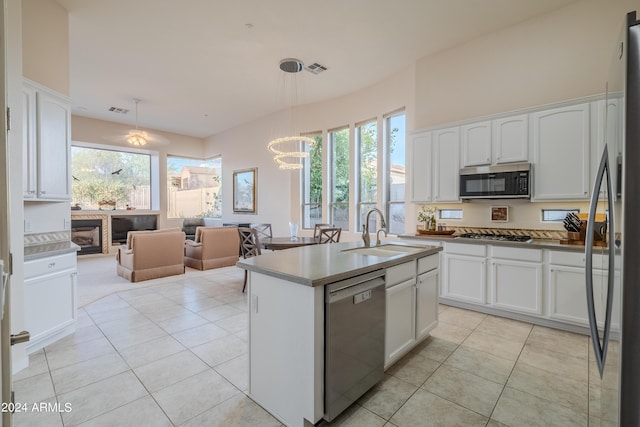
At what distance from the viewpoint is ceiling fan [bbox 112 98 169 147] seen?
6.74 meters

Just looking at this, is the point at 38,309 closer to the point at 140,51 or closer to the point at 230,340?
the point at 230,340

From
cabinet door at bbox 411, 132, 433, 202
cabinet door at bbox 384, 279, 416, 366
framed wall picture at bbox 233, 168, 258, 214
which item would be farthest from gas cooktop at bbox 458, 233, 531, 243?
framed wall picture at bbox 233, 168, 258, 214

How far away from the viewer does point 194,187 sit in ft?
32.9

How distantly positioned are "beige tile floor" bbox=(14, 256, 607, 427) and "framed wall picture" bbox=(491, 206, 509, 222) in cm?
127

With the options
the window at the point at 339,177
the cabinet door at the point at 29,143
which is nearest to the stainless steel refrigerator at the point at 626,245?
the cabinet door at the point at 29,143

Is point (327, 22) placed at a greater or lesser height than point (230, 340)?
greater

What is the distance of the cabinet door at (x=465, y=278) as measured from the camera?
366 centimetres

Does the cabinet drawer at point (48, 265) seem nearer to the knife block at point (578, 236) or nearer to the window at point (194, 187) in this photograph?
the knife block at point (578, 236)

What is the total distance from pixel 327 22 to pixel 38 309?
173 inches

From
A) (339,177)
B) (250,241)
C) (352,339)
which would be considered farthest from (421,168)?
(352,339)

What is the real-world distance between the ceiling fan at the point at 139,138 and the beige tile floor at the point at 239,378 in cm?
447

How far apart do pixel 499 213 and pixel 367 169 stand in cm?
261

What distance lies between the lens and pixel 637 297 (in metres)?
0.84

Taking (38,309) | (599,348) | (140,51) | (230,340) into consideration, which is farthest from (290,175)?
(599,348)
